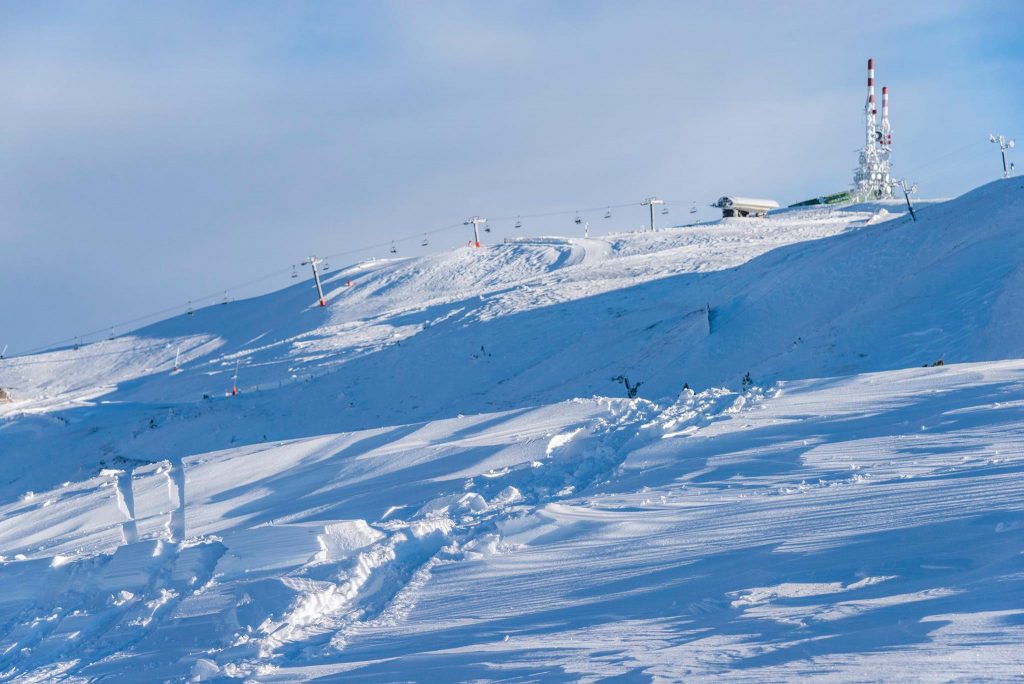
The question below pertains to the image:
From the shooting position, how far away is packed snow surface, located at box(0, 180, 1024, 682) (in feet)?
18.6

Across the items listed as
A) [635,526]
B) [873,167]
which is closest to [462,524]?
[635,526]

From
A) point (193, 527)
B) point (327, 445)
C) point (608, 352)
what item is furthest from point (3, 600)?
→ point (608, 352)

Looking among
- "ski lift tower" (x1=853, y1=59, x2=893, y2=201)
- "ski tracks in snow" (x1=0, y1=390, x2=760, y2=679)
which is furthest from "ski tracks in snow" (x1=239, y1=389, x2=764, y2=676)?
"ski lift tower" (x1=853, y1=59, x2=893, y2=201)

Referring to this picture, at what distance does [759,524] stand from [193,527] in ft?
19.6

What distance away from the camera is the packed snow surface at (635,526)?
5.67 m

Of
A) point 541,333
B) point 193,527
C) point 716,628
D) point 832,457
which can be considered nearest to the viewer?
point 716,628

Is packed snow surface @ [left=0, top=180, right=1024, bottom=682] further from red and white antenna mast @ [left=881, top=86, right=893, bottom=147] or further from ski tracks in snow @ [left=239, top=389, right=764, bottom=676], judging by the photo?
red and white antenna mast @ [left=881, top=86, right=893, bottom=147]

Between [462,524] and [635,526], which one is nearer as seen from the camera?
[635,526]

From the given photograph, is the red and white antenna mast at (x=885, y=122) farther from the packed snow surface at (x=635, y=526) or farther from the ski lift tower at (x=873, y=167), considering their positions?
the packed snow surface at (x=635, y=526)

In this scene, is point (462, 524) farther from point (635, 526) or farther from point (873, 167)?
point (873, 167)

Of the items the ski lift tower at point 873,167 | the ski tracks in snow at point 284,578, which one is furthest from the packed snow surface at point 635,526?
the ski lift tower at point 873,167

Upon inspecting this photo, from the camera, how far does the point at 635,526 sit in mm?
8195

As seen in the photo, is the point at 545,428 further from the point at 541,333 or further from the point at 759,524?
A: the point at 541,333

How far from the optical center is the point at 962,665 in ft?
15.0
